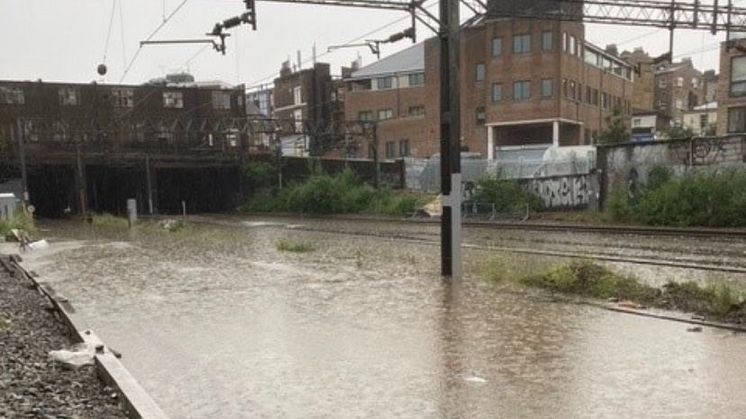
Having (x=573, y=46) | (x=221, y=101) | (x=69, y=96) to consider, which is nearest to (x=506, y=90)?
(x=573, y=46)

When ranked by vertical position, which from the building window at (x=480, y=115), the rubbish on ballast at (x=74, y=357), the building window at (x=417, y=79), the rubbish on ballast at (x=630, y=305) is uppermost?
the building window at (x=417, y=79)

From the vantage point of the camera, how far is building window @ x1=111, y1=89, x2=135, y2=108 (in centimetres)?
6769

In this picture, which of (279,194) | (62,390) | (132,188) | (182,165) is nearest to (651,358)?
(62,390)

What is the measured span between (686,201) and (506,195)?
9.71 meters

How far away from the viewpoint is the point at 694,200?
26188 mm

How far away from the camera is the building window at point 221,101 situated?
74.0 m

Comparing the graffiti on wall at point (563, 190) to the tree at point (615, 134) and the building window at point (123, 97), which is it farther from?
the building window at point (123, 97)

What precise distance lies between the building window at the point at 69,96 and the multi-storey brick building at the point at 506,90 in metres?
27.9

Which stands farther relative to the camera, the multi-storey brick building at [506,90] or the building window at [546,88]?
the multi-storey brick building at [506,90]

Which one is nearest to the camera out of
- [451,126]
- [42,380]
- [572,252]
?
[42,380]

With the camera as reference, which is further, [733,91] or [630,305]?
[733,91]

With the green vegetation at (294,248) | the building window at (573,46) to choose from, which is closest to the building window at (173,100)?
the building window at (573,46)

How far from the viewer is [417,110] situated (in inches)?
2596

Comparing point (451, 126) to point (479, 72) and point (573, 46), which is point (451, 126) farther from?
point (573, 46)
